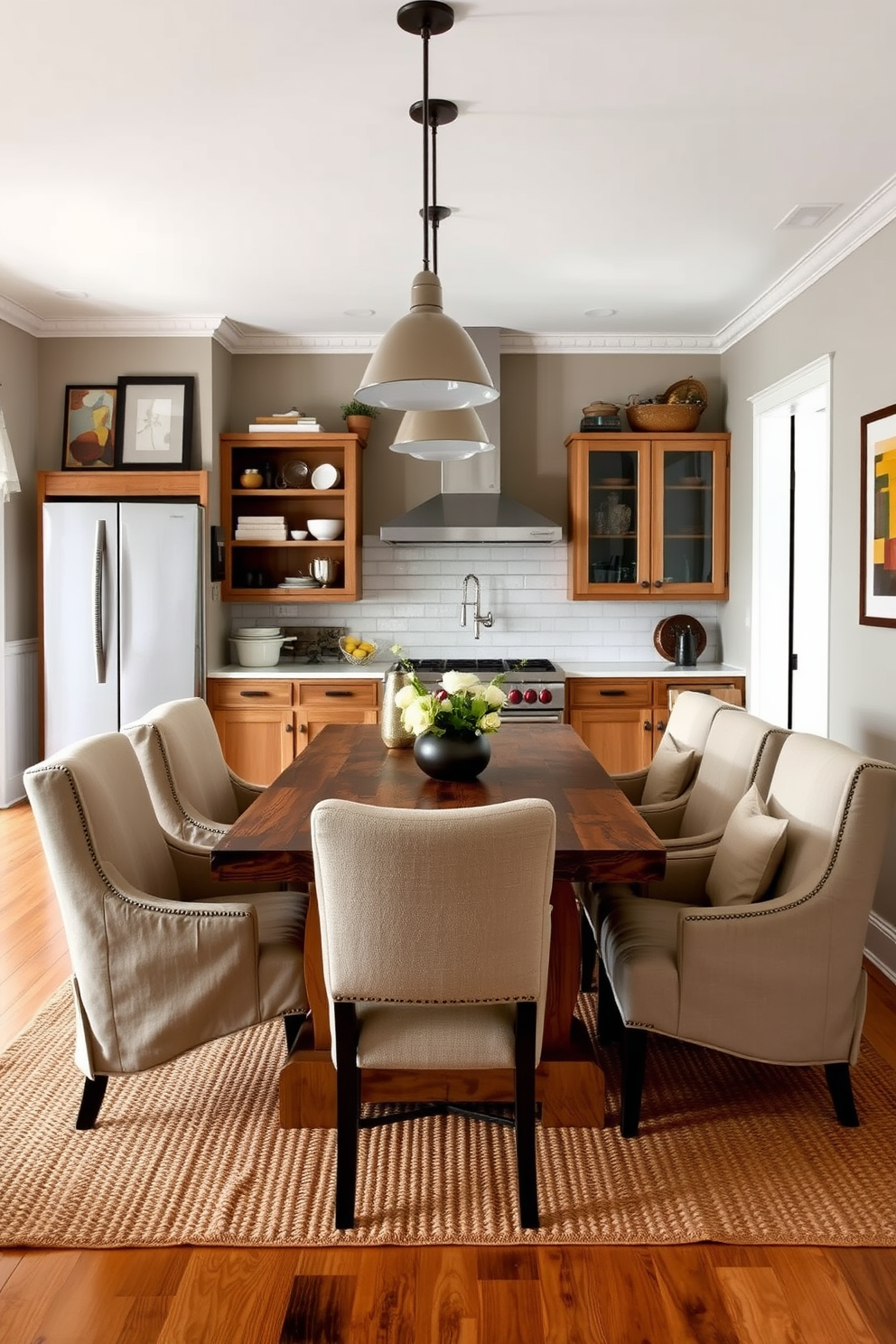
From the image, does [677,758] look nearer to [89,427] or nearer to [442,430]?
[442,430]

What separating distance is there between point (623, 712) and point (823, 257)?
2.36 meters

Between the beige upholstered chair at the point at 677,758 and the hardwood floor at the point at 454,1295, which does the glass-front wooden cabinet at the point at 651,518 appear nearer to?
the beige upholstered chair at the point at 677,758

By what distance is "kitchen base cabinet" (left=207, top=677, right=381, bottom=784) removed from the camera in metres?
5.53

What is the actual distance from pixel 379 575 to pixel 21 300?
2.34 m

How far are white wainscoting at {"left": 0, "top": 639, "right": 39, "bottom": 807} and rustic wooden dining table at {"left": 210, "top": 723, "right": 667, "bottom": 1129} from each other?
3179mm

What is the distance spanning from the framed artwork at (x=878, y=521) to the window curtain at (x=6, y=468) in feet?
12.7

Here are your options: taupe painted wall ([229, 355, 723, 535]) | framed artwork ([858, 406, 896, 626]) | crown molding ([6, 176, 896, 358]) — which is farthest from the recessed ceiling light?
taupe painted wall ([229, 355, 723, 535])

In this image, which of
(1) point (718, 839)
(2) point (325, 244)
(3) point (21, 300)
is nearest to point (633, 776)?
(1) point (718, 839)

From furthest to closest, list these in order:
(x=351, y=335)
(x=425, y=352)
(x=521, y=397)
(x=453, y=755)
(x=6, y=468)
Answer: (x=521, y=397) < (x=351, y=335) < (x=6, y=468) < (x=453, y=755) < (x=425, y=352)

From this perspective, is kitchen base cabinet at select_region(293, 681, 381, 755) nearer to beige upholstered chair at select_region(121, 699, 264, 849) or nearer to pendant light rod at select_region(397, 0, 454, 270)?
Answer: beige upholstered chair at select_region(121, 699, 264, 849)

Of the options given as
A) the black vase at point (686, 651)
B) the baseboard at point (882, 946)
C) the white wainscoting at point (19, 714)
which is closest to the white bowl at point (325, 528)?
the white wainscoting at point (19, 714)

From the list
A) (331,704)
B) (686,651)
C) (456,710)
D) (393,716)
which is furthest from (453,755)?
(686,651)

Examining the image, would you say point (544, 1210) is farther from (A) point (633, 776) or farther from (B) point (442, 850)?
(A) point (633, 776)

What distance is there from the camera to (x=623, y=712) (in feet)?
18.1
